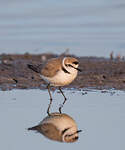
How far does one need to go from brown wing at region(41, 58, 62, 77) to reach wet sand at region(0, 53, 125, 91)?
0.75 m

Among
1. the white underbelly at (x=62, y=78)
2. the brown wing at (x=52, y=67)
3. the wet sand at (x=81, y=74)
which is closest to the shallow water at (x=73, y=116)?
the white underbelly at (x=62, y=78)

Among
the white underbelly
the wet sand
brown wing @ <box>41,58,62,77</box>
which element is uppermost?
the wet sand

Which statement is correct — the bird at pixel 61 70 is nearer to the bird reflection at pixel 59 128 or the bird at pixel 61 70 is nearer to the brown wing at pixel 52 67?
the brown wing at pixel 52 67

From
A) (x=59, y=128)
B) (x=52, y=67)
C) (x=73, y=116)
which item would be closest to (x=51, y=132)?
→ (x=59, y=128)

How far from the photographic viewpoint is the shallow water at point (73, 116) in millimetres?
7000

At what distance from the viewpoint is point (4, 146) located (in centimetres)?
688

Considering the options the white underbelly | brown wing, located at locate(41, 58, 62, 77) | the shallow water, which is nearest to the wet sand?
brown wing, located at locate(41, 58, 62, 77)

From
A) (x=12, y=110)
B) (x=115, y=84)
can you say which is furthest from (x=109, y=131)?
(x=115, y=84)

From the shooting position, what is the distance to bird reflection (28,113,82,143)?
735 centimetres

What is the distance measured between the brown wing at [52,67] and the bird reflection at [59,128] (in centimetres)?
180

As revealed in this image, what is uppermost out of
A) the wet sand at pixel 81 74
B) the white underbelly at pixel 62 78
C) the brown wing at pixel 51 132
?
the wet sand at pixel 81 74

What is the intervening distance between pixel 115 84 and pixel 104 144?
5782mm

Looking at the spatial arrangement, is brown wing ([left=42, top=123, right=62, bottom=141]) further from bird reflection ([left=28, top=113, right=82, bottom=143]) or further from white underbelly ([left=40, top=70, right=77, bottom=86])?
white underbelly ([left=40, top=70, right=77, bottom=86])

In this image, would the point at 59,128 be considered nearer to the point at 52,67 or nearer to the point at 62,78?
the point at 62,78
